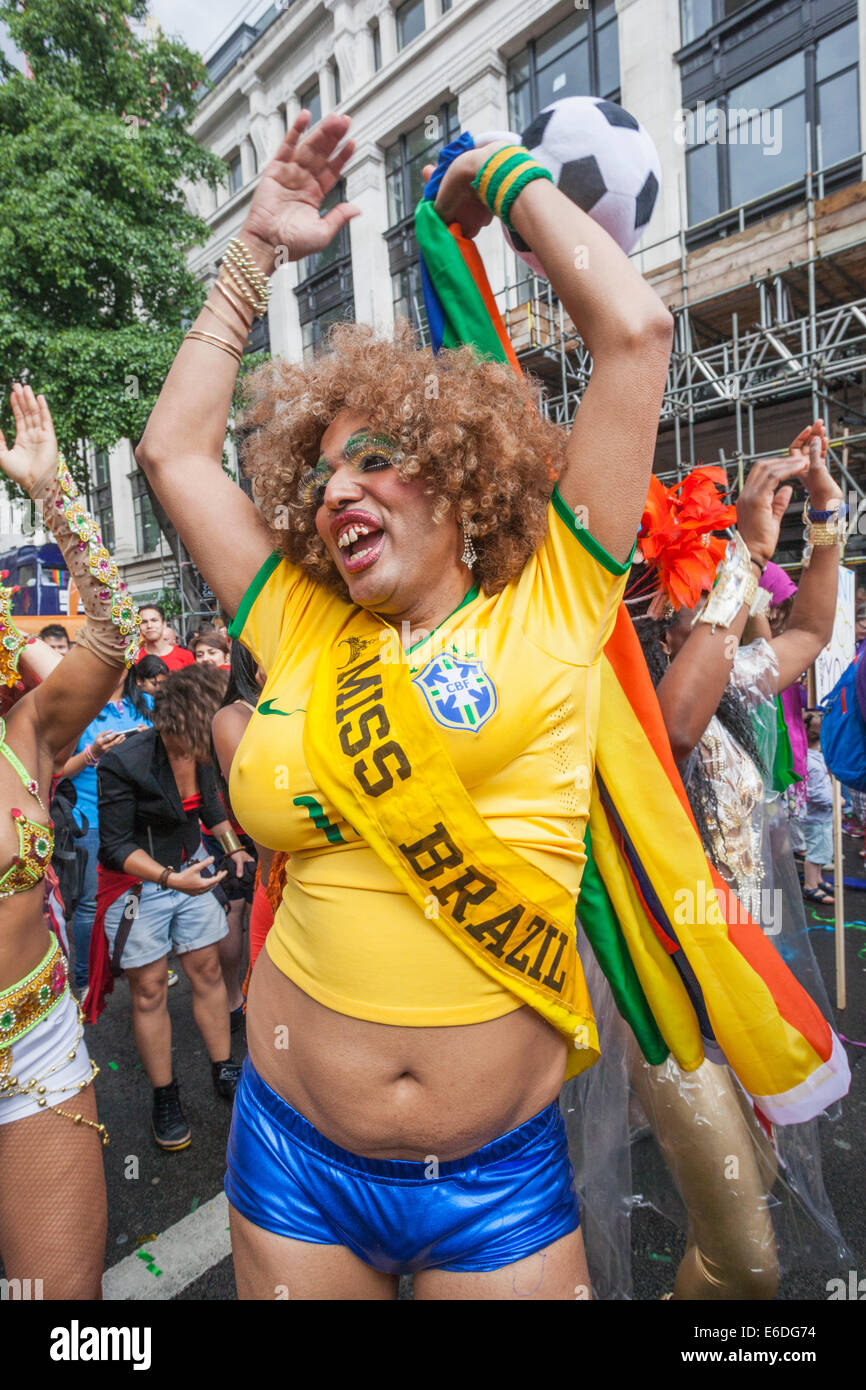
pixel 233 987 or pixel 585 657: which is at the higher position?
pixel 585 657

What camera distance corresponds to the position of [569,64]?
44.5ft

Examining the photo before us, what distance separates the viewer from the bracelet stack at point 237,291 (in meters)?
1.69

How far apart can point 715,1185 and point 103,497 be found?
93.9ft

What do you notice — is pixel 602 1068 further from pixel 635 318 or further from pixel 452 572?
pixel 635 318

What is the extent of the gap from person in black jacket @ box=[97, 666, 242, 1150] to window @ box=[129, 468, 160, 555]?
22.5 meters

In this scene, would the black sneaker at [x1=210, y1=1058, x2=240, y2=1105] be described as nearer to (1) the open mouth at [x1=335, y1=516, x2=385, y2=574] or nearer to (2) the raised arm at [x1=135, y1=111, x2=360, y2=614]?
(2) the raised arm at [x1=135, y1=111, x2=360, y2=614]

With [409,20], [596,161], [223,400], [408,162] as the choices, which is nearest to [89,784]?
[223,400]

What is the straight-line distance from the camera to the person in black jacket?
132 inches

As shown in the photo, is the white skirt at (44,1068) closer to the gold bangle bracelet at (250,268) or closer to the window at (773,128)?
the gold bangle bracelet at (250,268)

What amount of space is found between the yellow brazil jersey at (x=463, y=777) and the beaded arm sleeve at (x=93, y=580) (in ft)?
3.00

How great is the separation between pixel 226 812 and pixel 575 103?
3.01m

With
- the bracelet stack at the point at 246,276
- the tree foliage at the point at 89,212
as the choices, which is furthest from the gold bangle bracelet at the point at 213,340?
the tree foliage at the point at 89,212

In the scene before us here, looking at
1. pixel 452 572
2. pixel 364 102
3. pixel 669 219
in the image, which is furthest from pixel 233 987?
pixel 364 102
